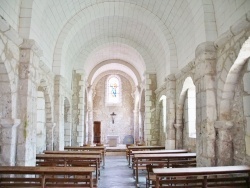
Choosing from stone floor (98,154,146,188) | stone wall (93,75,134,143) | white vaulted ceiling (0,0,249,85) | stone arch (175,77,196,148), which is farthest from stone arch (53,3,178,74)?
stone wall (93,75,134,143)

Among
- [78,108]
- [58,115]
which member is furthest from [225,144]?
[78,108]

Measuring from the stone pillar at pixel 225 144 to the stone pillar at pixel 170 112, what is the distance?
3.61 m

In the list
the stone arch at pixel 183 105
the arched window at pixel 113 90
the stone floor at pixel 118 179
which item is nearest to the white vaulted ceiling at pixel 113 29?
the stone arch at pixel 183 105

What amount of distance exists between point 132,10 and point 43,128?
5.12 meters

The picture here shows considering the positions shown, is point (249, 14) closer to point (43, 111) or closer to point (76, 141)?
point (43, 111)

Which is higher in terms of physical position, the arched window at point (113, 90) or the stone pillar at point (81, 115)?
the arched window at point (113, 90)

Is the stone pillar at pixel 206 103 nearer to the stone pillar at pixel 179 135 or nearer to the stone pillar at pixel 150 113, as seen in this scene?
the stone pillar at pixel 179 135

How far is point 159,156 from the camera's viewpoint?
6273 millimetres

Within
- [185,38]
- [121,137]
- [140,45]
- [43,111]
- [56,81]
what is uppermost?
[140,45]

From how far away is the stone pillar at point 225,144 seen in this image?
16.7 feet

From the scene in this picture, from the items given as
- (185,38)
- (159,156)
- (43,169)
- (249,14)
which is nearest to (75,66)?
(185,38)

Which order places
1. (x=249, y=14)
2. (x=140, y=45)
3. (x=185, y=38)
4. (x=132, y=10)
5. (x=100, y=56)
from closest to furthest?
(x=249, y=14) → (x=185, y=38) → (x=132, y=10) → (x=140, y=45) → (x=100, y=56)

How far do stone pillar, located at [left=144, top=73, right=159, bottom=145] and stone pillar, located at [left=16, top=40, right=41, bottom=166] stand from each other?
22.6 ft

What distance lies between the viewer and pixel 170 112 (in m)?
8.97
